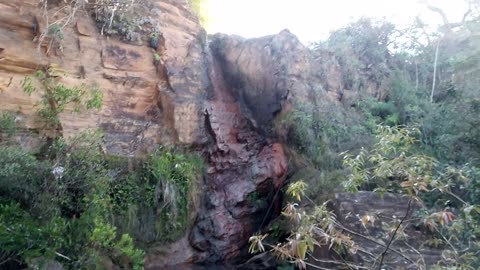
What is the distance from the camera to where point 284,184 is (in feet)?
33.0

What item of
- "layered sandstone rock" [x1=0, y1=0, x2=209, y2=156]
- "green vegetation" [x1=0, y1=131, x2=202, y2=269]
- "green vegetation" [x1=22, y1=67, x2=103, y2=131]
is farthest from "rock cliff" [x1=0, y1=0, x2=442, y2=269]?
"green vegetation" [x1=0, y1=131, x2=202, y2=269]

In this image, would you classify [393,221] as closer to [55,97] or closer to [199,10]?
[55,97]

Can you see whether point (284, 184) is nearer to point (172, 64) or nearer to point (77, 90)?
point (172, 64)

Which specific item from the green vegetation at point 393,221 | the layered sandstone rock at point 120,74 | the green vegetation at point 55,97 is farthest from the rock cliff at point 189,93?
the green vegetation at point 393,221

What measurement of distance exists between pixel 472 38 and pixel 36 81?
40.1 ft

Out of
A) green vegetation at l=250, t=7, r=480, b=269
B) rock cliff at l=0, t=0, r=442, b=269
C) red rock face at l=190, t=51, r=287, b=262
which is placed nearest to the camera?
green vegetation at l=250, t=7, r=480, b=269

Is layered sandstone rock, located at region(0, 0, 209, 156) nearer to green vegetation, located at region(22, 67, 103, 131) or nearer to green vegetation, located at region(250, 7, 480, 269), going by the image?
green vegetation, located at region(22, 67, 103, 131)

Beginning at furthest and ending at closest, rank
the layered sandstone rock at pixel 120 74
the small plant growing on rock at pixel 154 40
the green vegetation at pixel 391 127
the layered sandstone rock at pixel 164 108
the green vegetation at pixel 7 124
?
the small plant growing on rock at pixel 154 40
the layered sandstone rock at pixel 164 108
the layered sandstone rock at pixel 120 74
the green vegetation at pixel 7 124
the green vegetation at pixel 391 127

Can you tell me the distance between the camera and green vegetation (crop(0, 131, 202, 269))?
5539 millimetres

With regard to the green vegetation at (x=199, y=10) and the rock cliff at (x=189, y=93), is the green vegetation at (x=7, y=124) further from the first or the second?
the green vegetation at (x=199, y=10)

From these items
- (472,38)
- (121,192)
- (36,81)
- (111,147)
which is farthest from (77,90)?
(472,38)

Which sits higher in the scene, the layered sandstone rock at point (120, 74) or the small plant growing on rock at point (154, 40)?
the small plant growing on rock at point (154, 40)

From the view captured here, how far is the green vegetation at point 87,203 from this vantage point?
5.54 meters

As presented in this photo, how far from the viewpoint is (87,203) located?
Result: 6887mm
